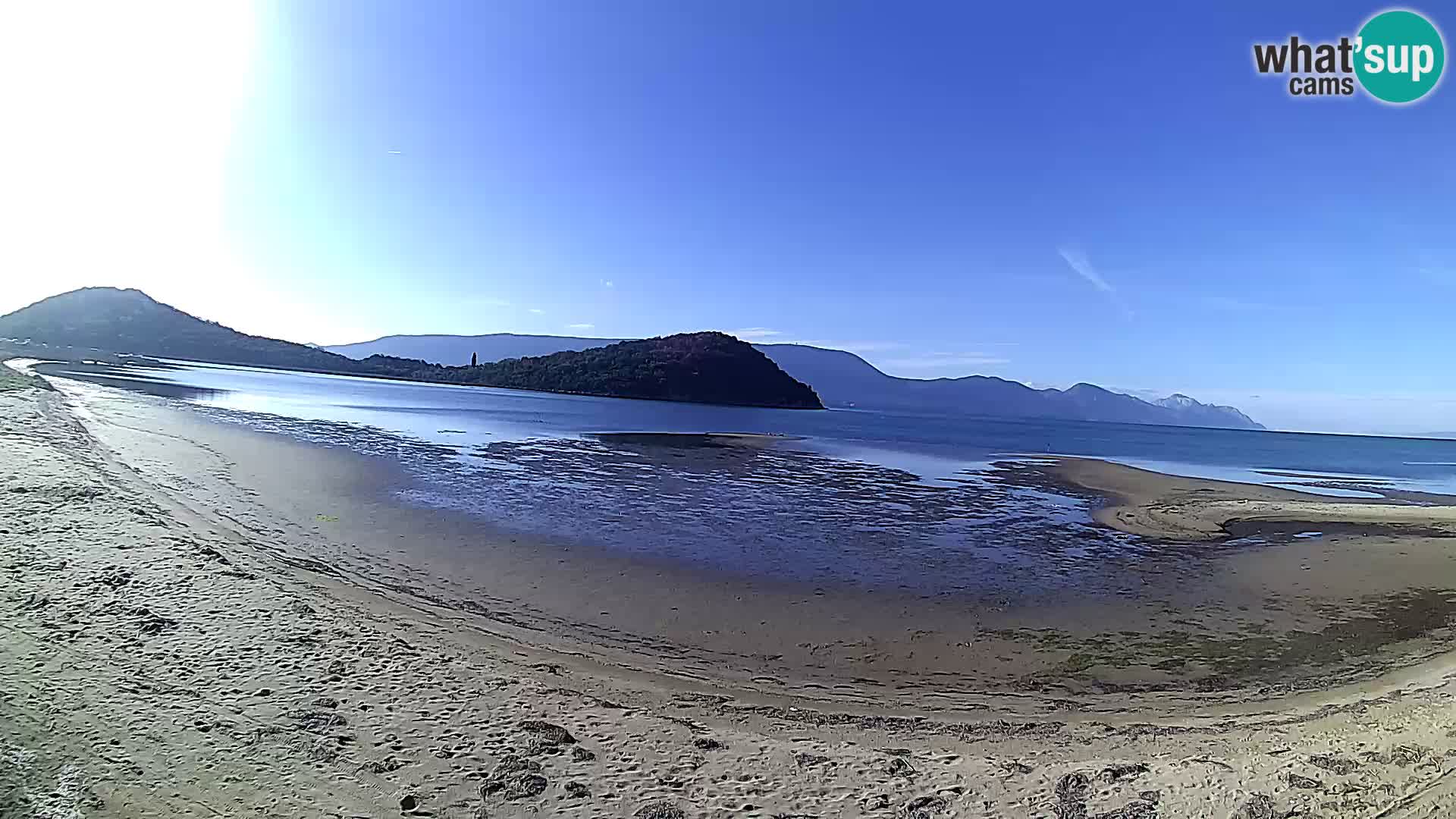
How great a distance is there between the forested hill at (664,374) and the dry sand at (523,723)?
418 feet

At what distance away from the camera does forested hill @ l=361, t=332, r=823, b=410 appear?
137m

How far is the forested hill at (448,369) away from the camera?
138m

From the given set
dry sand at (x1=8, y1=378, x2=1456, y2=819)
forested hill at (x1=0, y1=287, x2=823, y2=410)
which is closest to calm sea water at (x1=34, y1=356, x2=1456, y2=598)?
dry sand at (x1=8, y1=378, x2=1456, y2=819)

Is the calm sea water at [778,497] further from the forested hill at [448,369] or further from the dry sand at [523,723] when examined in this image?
the forested hill at [448,369]

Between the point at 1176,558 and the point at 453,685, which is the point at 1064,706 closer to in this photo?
the point at 453,685

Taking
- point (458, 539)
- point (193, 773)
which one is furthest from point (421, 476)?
point (193, 773)

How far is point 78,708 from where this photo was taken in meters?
5.21

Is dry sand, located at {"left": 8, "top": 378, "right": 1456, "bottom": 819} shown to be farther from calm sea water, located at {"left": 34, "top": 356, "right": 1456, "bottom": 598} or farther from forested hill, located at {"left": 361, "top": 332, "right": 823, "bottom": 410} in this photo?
forested hill, located at {"left": 361, "top": 332, "right": 823, "bottom": 410}

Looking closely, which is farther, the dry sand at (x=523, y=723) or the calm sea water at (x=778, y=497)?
the calm sea water at (x=778, y=497)

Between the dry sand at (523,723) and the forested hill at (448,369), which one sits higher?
the forested hill at (448,369)

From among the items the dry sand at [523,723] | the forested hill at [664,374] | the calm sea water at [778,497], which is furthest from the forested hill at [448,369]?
the dry sand at [523,723]

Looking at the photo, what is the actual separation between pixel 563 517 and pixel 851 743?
10827 millimetres

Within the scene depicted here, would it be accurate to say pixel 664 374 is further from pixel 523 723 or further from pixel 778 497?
pixel 523 723

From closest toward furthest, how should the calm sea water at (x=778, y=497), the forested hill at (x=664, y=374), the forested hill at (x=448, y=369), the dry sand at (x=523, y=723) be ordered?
the dry sand at (x=523, y=723) < the calm sea water at (x=778, y=497) < the forested hill at (x=664, y=374) < the forested hill at (x=448, y=369)
